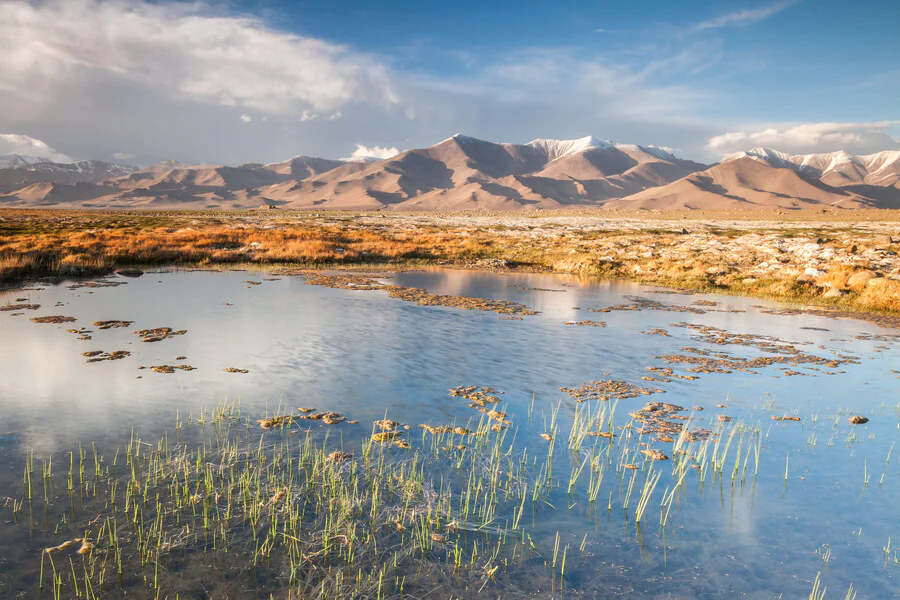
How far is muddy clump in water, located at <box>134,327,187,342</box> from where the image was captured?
1683 centimetres

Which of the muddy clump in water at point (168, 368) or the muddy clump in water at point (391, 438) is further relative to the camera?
the muddy clump in water at point (168, 368)

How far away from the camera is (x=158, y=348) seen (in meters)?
15.8

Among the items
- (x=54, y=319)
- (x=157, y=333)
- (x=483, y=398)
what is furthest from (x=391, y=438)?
(x=54, y=319)

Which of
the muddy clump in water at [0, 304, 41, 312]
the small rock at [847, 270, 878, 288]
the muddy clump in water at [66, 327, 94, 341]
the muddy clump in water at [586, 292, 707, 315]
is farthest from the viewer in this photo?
the small rock at [847, 270, 878, 288]

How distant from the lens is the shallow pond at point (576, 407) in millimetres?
6980

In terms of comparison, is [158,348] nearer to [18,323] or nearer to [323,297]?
[18,323]

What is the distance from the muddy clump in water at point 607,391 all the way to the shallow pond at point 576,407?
8 cm

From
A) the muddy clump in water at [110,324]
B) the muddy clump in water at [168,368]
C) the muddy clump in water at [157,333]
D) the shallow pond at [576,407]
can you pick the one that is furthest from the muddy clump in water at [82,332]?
the muddy clump in water at [168,368]

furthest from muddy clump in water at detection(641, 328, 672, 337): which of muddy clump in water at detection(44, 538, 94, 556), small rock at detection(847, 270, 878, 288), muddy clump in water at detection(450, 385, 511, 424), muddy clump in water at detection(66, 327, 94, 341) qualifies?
muddy clump in water at detection(66, 327, 94, 341)

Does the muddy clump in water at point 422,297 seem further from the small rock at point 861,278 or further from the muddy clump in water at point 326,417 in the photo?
the small rock at point 861,278

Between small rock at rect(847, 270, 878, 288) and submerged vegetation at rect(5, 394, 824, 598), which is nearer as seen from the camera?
submerged vegetation at rect(5, 394, 824, 598)

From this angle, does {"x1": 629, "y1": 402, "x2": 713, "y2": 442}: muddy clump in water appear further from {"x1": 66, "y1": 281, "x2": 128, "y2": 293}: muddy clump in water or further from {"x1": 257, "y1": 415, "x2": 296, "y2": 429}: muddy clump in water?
{"x1": 66, "y1": 281, "x2": 128, "y2": 293}: muddy clump in water

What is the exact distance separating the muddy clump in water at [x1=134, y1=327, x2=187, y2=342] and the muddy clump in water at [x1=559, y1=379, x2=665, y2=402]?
40.3 ft

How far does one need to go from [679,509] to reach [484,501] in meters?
2.90
